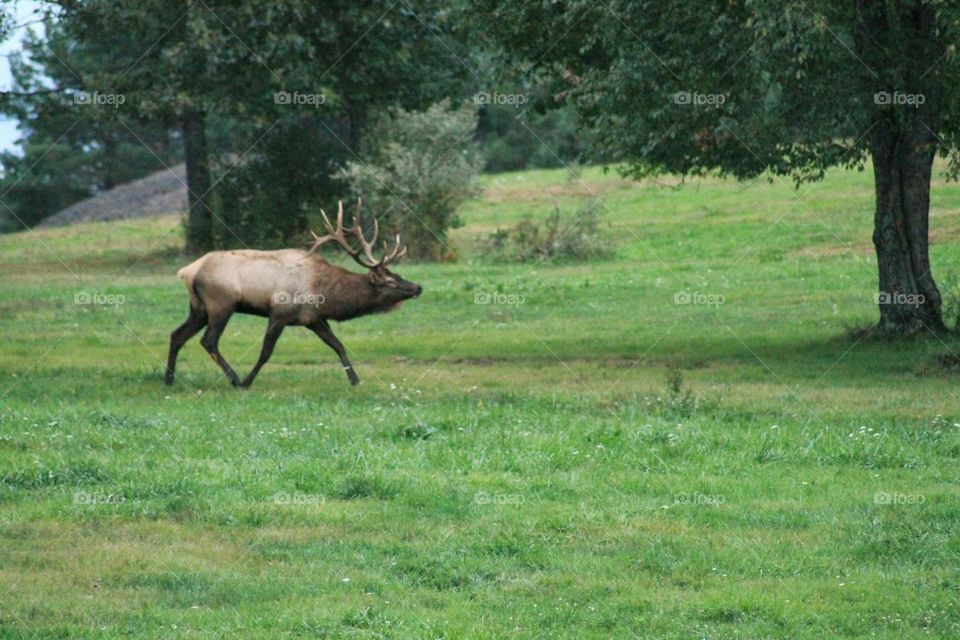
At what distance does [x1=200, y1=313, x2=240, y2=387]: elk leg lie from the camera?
62.9 ft

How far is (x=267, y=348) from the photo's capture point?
763 inches

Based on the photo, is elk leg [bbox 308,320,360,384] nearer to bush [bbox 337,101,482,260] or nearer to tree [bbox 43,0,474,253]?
tree [bbox 43,0,474,253]

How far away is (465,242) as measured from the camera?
1602 inches

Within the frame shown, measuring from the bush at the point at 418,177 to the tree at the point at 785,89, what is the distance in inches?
659

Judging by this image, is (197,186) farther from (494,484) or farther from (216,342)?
(494,484)

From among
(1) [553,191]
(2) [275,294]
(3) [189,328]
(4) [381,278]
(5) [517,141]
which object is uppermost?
(5) [517,141]

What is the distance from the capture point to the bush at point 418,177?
38250mm

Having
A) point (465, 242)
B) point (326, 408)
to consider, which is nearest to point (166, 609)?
point (326, 408)

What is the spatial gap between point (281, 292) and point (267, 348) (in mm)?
762

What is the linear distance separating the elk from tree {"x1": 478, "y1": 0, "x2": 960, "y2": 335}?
12.2 feet

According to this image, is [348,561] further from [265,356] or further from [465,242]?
[465,242]

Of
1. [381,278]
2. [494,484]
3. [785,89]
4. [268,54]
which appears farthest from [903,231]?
[494,484]

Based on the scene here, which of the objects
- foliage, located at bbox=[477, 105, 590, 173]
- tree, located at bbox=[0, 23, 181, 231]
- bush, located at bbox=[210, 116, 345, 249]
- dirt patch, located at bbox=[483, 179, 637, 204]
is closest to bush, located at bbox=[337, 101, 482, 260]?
bush, located at bbox=[210, 116, 345, 249]

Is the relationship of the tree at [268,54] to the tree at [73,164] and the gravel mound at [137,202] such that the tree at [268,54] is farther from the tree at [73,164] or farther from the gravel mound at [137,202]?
the tree at [73,164]
